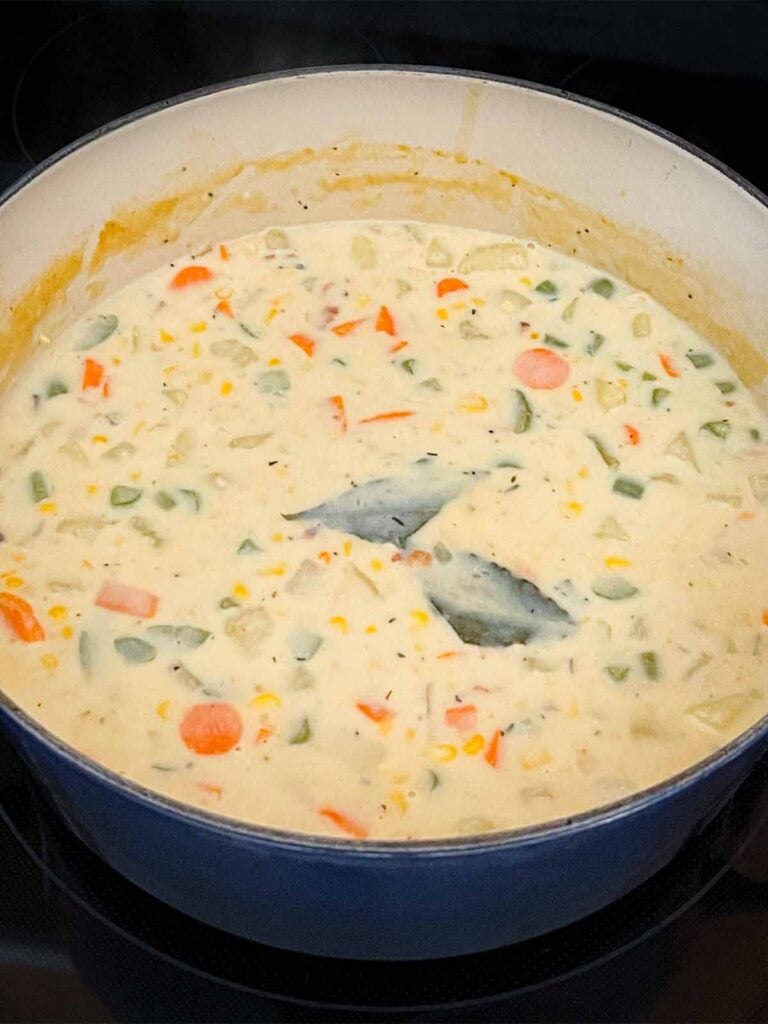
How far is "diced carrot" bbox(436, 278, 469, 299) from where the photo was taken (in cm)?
193

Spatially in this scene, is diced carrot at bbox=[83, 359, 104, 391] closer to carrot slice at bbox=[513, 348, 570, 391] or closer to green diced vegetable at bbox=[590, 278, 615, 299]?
carrot slice at bbox=[513, 348, 570, 391]

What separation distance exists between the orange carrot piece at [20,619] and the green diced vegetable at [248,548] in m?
0.25

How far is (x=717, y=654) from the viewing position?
4.99ft

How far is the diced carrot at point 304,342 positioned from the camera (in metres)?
1.83

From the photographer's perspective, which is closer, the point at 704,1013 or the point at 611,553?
the point at 704,1013

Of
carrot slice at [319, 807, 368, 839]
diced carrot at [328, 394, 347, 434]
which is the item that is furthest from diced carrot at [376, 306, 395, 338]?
carrot slice at [319, 807, 368, 839]

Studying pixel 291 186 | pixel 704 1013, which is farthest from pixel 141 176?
pixel 704 1013

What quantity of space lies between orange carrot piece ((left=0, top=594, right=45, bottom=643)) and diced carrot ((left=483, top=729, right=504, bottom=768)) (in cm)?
52

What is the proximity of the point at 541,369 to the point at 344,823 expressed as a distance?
2.45ft

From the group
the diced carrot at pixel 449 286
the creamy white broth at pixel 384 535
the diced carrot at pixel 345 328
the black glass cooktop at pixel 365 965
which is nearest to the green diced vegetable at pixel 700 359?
the creamy white broth at pixel 384 535

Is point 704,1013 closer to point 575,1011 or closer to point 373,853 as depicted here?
point 575,1011

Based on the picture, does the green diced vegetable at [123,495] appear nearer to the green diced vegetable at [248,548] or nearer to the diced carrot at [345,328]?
the green diced vegetable at [248,548]

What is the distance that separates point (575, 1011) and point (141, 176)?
1.18 meters

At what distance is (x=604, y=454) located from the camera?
5.66 feet
